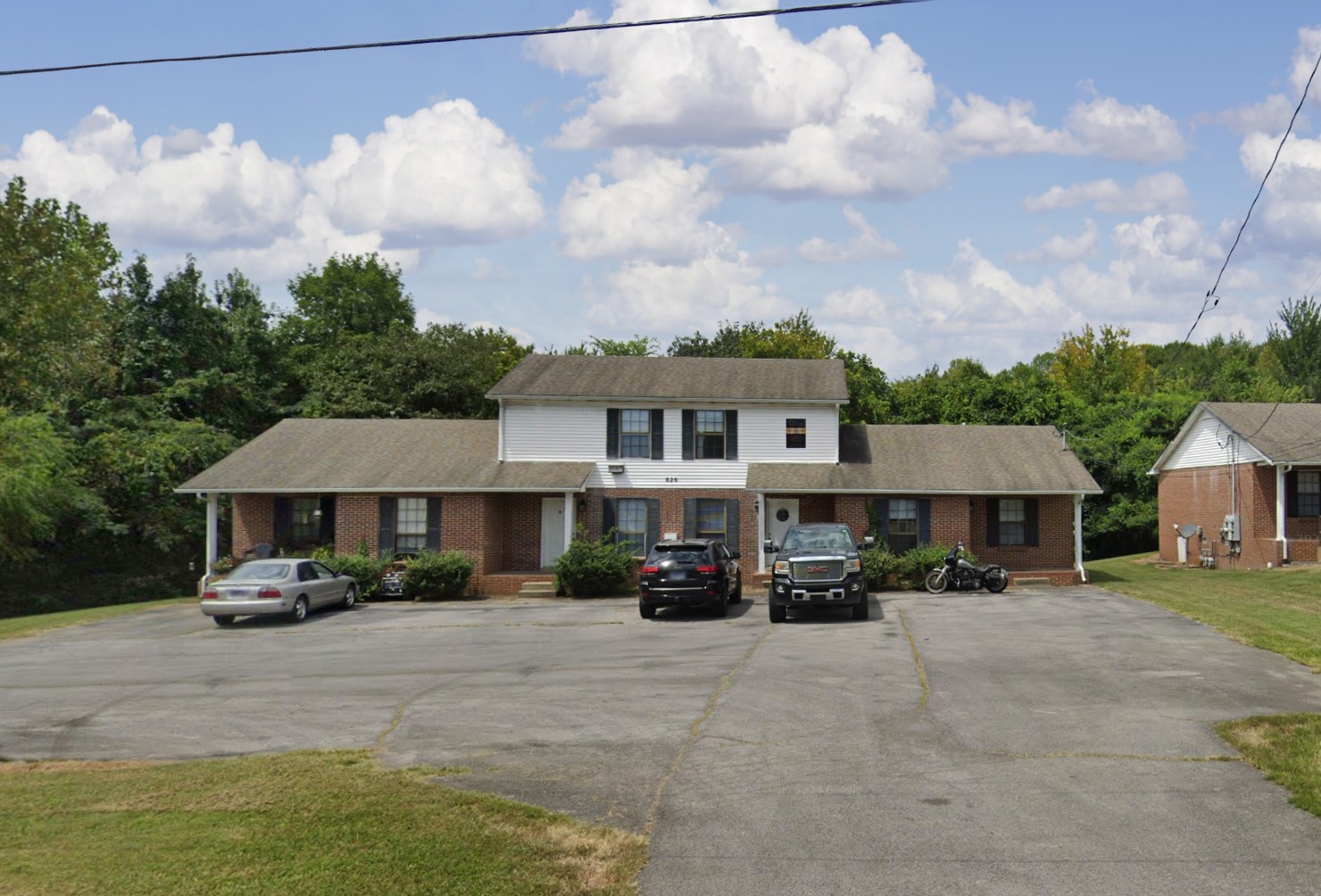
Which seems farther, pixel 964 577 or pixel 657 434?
pixel 657 434

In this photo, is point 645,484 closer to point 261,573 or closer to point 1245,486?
point 261,573

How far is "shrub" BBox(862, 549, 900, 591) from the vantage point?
2984 cm

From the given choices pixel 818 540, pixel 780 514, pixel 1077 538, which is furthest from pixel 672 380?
pixel 1077 538

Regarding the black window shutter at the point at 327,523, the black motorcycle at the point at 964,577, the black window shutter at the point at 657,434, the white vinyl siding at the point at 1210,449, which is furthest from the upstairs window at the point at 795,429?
the white vinyl siding at the point at 1210,449

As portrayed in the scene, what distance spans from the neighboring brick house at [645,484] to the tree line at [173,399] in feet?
23.8

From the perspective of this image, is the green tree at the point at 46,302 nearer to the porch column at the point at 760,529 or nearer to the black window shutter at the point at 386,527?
the black window shutter at the point at 386,527

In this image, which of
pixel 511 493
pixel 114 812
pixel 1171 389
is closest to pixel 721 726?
pixel 114 812

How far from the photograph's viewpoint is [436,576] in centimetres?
2956

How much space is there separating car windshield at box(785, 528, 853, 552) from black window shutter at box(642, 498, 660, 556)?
8957 millimetres

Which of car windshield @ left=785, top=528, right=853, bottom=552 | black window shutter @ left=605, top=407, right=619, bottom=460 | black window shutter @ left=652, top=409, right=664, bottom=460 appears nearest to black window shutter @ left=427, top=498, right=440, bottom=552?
black window shutter @ left=605, top=407, right=619, bottom=460

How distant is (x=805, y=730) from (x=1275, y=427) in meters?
32.0

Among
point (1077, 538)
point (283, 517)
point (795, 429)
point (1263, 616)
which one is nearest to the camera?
point (1263, 616)

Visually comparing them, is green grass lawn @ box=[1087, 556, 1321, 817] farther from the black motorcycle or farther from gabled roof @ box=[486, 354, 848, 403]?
gabled roof @ box=[486, 354, 848, 403]

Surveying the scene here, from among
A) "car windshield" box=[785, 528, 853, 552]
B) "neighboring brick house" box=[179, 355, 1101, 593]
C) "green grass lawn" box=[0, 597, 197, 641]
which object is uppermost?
"neighboring brick house" box=[179, 355, 1101, 593]
